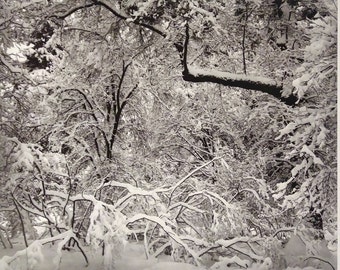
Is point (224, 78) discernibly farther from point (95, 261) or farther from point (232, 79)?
point (95, 261)

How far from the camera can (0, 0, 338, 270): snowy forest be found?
7.61ft

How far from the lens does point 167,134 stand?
11.3ft

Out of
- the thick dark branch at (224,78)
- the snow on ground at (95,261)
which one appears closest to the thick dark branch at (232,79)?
the thick dark branch at (224,78)

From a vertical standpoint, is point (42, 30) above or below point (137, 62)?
above

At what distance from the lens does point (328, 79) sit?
6.98 ft

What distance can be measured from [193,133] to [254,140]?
660 mm

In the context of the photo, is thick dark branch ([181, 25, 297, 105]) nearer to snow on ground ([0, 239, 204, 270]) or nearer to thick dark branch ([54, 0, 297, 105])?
thick dark branch ([54, 0, 297, 105])

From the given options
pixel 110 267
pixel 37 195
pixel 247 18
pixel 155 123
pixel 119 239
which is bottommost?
pixel 110 267

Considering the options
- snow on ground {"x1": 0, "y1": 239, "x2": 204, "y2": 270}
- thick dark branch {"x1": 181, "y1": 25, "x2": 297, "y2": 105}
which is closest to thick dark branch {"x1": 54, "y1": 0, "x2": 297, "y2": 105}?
thick dark branch {"x1": 181, "y1": 25, "x2": 297, "y2": 105}

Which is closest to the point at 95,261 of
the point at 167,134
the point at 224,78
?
the point at 167,134

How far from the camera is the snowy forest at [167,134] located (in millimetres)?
2320

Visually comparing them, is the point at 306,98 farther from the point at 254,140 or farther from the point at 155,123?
the point at 155,123

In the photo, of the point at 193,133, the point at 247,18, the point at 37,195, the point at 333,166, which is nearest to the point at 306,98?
the point at 333,166

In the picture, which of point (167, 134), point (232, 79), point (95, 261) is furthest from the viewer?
point (167, 134)
